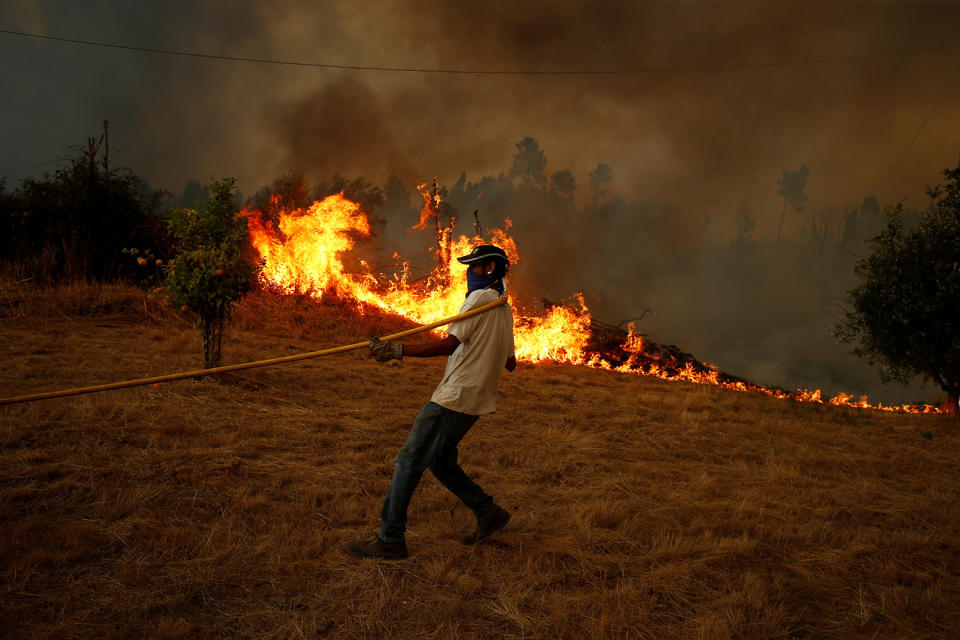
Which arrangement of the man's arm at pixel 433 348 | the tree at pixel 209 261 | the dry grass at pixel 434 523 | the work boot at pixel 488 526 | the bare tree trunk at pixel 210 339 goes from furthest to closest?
the bare tree trunk at pixel 210 339 → the tree at pixel 209 261 → the work boot at pixel 488 526 → the man's arm at pixel 433 348 → the dry grass at pixel 434 523

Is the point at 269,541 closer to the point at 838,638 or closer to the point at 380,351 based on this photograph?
the point at 380,351

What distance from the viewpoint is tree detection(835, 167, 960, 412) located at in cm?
1358

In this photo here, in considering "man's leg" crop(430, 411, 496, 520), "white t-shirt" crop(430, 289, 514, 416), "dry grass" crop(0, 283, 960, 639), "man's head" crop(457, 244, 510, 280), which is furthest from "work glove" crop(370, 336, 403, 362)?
"dry grass" crop(0, 283, 960, 639)

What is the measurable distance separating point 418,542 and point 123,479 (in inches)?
116

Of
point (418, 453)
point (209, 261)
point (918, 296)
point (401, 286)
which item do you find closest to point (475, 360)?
point (418, 453)

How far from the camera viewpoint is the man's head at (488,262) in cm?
421

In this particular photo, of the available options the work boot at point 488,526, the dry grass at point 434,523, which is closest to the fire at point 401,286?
the dry grass at point 434,523

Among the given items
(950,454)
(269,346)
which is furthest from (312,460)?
(950,454)

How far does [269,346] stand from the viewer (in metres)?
13.9

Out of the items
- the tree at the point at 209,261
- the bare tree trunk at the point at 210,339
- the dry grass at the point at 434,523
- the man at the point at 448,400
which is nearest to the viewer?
the dry grass at the point at 434,523

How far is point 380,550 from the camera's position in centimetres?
405

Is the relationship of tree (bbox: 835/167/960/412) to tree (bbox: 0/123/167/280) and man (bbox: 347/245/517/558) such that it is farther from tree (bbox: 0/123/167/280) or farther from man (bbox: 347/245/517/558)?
tree (bbox: 0/123/167/280)

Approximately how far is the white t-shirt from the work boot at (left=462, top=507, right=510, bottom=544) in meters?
0.98

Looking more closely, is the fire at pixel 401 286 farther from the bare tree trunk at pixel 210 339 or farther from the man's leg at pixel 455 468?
the man's leg at pixel 455 468
